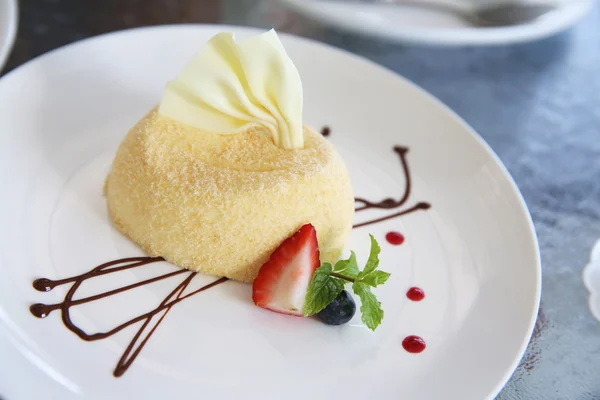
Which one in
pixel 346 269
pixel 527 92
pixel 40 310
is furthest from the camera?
pixel 527 92

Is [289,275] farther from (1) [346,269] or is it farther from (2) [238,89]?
(2) [238,89]

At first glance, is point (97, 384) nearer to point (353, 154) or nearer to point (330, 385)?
point (330, 385)

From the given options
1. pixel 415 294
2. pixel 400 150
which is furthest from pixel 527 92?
pixel 415 294

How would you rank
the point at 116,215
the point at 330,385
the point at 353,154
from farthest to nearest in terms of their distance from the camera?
the point at 353,154 < the point at 116,215 < the point at 330,385

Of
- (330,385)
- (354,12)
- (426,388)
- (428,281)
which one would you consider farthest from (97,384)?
(354,12)

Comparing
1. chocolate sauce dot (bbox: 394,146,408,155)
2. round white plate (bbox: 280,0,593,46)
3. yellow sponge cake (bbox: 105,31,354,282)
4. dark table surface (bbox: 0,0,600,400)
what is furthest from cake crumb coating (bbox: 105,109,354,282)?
round white plate (bbox: 280,0,593,46)

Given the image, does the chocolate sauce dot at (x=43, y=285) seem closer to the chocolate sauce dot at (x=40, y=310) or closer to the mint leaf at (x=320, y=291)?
the chocolate sauce dot at (x=40, y=310)
